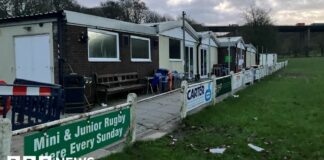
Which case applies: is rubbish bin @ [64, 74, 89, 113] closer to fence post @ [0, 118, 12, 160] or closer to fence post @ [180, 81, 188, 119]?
fence post @ [180, 81, 188, 119]

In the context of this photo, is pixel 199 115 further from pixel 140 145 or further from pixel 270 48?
pixel 270 48

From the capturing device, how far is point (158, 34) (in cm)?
1800

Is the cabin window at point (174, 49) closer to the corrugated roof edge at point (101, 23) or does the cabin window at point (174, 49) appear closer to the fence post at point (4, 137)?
the corrugated roof edge at point (101, 23)

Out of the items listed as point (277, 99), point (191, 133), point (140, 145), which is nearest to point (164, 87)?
point (277, 99)

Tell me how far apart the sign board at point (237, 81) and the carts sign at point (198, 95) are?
4.32 metres

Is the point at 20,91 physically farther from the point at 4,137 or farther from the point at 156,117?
the point at 4,137

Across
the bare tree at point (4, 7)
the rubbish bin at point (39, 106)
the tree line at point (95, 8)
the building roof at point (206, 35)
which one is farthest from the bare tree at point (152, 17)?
the rubbish bin at point (39, 106)

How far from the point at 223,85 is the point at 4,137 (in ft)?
36.2

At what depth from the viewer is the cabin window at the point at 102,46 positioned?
43.0 ft

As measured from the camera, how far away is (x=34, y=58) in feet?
40.4

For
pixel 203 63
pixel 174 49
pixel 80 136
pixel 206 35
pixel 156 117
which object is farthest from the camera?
pixel 206 35

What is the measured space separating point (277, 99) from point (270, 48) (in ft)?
174

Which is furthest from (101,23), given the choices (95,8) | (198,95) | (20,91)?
(95,8)

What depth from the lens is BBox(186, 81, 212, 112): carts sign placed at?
33.2 ft
